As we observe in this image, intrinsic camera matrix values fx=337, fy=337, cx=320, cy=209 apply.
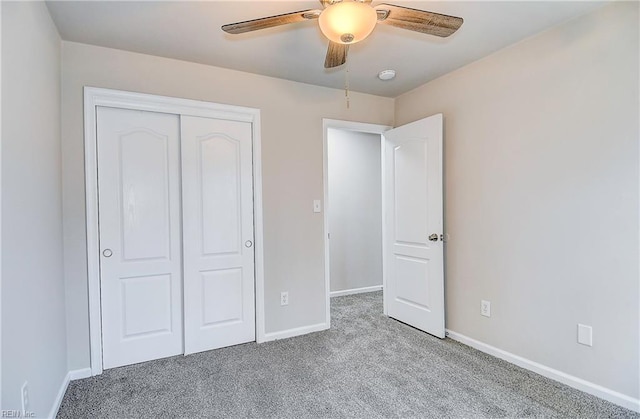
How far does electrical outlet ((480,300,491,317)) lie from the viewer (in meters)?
2.70

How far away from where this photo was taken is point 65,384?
2211mm

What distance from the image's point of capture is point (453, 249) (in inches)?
118

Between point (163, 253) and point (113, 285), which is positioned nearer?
point (113, 285)

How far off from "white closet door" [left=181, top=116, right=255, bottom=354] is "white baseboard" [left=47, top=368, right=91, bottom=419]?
2.22ft

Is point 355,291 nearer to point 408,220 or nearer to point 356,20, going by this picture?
point 408,220

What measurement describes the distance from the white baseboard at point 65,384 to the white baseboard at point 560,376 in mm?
2897

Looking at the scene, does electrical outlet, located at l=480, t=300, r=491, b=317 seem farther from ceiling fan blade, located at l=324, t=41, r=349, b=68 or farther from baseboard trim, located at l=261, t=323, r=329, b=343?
ceiling fan blade, located at l=324, t=41, r=349, b=68

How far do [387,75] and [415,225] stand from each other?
140cm

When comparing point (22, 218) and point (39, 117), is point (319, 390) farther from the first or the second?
point (39, 117)

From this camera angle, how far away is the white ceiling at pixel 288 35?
198 centimetres

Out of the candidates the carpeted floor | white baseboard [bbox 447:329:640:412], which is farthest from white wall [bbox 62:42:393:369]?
white baseboard [bbox 447:329:640:412]

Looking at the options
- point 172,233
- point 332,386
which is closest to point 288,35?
point 172,233

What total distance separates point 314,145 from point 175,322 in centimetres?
196

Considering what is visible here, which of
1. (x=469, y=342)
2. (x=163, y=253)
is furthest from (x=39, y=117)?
(x=469, y=342)
